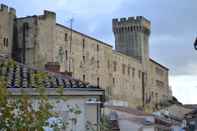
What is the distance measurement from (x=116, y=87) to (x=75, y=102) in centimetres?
5845

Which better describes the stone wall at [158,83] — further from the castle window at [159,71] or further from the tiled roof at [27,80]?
the tiled roof at [27,80]

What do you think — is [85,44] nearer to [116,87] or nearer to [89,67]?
[89,67]

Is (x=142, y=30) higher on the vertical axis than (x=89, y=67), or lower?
higher

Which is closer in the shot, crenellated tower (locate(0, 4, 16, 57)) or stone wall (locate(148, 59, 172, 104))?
crenellated tower (locate(0, 4, 16, 57))

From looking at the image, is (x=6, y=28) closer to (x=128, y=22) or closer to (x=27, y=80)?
(x=128, y=22)

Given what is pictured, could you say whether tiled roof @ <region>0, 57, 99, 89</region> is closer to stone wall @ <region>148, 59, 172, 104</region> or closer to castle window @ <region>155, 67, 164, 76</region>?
stone wall @ <region>148, 59, 172, 104</region>

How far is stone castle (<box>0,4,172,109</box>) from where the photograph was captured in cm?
5588

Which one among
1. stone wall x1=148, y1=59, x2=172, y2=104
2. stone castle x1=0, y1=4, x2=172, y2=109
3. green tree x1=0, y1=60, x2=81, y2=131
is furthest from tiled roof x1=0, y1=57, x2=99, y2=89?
stone wall x1=148, y1=59, x2=172, y2=104

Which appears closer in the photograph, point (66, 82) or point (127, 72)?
point (66, 82)

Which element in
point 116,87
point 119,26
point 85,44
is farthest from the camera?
point 119,26

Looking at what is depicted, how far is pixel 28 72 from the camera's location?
44.4 feet

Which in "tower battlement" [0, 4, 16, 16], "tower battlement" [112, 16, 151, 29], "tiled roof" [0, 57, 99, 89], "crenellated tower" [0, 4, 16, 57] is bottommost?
"tiled roof" [0, 57, 99, 89]

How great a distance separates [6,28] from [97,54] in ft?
39.2

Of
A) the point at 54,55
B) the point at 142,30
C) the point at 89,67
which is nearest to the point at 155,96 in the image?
the point at 142,30
